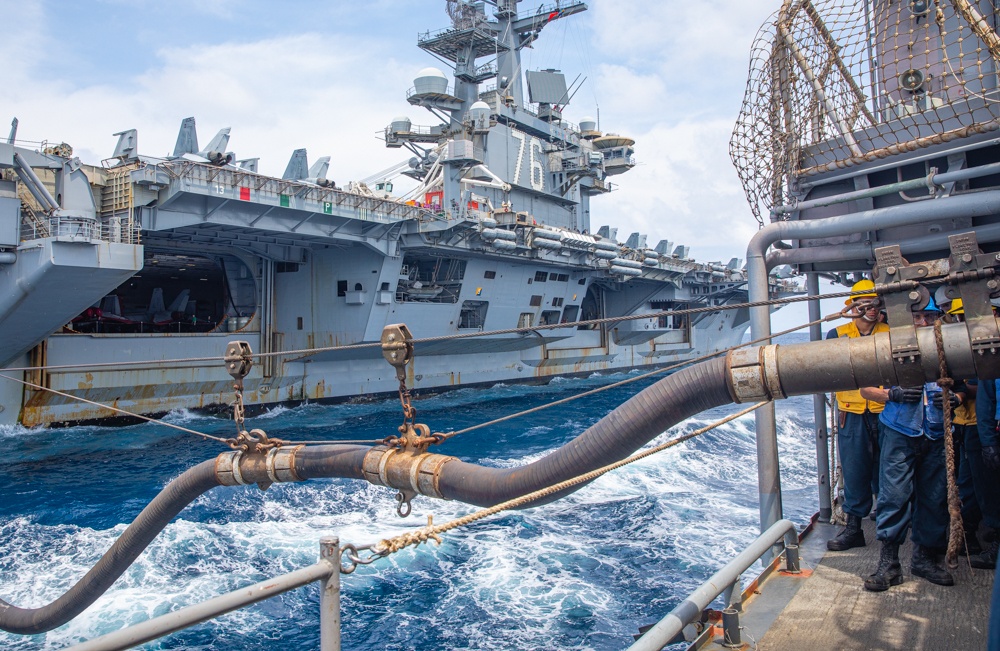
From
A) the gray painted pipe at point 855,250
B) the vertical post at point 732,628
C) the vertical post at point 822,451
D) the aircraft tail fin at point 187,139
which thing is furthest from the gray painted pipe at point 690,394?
the aircraft tail fin at point 187,139

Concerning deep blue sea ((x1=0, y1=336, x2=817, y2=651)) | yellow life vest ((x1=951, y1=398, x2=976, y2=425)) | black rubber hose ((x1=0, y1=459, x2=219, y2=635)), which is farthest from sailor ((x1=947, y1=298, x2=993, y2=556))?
black rubber hose ((x1=0, y1=459, x2=219, y2=635))

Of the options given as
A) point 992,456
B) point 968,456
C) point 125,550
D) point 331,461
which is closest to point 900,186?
point 968,456

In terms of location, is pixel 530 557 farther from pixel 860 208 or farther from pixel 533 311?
pixel 533 311

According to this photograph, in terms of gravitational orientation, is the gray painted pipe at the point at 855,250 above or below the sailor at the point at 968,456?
above

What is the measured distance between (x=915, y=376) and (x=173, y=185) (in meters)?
15.0

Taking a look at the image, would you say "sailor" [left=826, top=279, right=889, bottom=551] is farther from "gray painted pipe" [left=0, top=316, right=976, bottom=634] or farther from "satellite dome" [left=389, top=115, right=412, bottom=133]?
"satellite dome" [left=389, top=115, right=412, bottom=133]

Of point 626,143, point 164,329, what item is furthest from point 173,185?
point 626,143

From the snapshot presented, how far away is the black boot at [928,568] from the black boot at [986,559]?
Answer: 0.83 ft

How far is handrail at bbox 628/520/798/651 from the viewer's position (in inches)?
96.4

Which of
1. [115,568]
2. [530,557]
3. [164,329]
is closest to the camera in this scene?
[115,568]

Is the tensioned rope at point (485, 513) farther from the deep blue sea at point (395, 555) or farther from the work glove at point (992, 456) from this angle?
the deep blue sea at point (395, 555)

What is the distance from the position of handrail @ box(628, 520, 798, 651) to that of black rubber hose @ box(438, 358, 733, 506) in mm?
594

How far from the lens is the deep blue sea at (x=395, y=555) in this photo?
19.9ft

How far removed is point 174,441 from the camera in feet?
50.5
